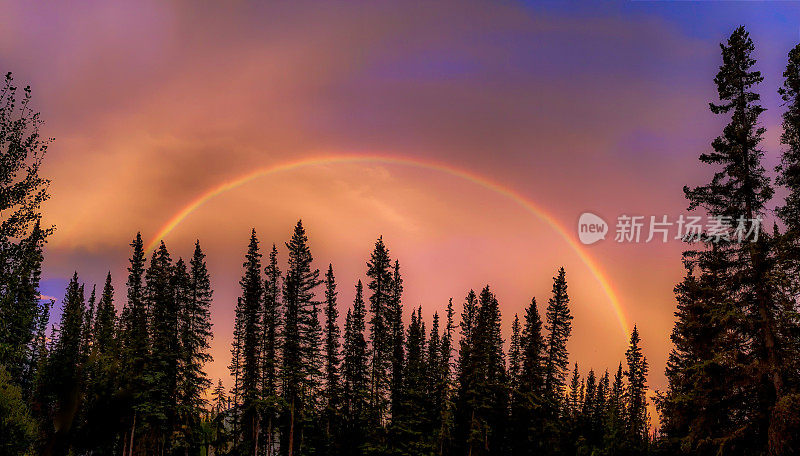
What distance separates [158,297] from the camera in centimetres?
4884

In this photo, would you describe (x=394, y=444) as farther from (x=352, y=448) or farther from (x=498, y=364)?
(x=498, y=364)

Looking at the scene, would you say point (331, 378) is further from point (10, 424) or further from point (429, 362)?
point (10, 424)

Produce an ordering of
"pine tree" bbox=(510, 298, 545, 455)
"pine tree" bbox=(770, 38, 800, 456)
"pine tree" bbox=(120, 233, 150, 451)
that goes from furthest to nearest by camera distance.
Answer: "pine tree" bbox=(510, 298, 545, 455) < "pine tree" bbox=(120, 233, 150, 451) < "pine tree" bbox=(770, 38, 800, 456)

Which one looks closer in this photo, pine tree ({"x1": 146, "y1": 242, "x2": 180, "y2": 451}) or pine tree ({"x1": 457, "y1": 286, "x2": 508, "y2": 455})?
pine tree ({"x1": 146, "y1": 242, "x2": 180, "y2": 451})

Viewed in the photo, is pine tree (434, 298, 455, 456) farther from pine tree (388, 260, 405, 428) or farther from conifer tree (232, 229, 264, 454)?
conifer tree (232, 229, 264, 454)

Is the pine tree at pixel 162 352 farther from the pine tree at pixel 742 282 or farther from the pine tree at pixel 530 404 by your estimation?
the pine tree at pixel 742 282

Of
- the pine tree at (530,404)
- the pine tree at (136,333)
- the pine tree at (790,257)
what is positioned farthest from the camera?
the pine tree at (530,404)

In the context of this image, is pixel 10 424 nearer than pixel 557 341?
Yes

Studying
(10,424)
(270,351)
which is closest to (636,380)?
(270,351)

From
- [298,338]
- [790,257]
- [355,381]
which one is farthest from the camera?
[355,381]

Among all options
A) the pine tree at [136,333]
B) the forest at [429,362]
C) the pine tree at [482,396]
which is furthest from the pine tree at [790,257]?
the pine tree at [136,333]

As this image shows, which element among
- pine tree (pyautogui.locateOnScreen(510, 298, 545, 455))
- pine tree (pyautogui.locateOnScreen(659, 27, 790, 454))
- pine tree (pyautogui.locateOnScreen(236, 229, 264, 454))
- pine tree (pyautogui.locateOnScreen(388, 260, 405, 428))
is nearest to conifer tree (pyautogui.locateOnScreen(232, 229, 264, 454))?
pine tree (pyautogui.locateOnScreen(236, 229, 264, 454))

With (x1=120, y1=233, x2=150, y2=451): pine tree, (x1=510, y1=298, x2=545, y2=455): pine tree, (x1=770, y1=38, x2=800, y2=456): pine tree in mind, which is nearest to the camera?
(x1=770, y1=38, x2=800, y2=456): pine tree

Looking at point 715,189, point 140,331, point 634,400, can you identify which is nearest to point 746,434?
point 715,189
